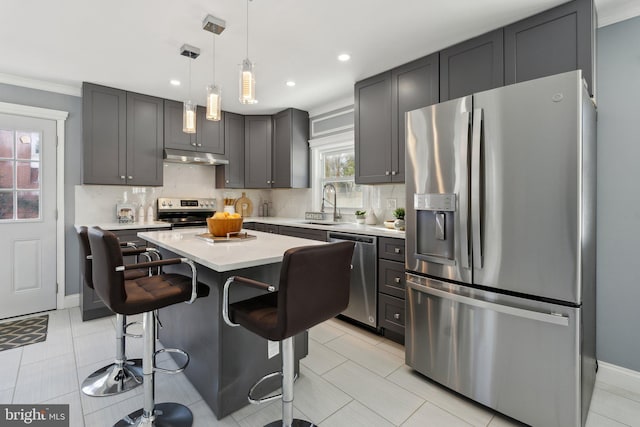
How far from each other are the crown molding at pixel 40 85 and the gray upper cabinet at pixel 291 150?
2.38m

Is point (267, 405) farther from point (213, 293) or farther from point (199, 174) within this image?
point (199, 174)

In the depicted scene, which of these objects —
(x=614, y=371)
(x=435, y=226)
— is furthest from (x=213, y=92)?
(x=614, y=371)

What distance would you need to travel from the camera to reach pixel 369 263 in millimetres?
2906

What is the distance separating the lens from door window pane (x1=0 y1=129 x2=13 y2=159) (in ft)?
10.5

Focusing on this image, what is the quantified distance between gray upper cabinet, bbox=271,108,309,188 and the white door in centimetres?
257

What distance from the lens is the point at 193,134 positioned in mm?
4184

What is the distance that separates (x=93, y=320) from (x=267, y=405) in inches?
94.3

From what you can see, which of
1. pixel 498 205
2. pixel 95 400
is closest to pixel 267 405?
pixel 95 400

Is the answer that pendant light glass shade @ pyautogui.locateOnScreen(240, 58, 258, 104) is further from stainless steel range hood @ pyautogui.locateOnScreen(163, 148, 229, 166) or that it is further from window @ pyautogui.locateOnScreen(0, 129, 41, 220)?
window @ pyautogui.locateOnScreen(0, 129, 41, 220)

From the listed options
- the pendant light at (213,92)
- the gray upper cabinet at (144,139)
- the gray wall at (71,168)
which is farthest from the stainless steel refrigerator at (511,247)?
the gray wall at (71,168)

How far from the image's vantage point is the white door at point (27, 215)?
3.23 meters

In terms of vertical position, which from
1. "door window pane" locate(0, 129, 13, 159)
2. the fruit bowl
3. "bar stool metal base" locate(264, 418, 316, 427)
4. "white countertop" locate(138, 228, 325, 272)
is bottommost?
"bar stool metal base" locate(264, 418, 316, 427)

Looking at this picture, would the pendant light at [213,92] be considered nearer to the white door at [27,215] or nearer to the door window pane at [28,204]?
the white door at [27,215]

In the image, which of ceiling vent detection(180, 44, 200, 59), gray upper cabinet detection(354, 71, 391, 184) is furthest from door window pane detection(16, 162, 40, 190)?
gray upper cabinet detection(354, 71, 391, 184)
